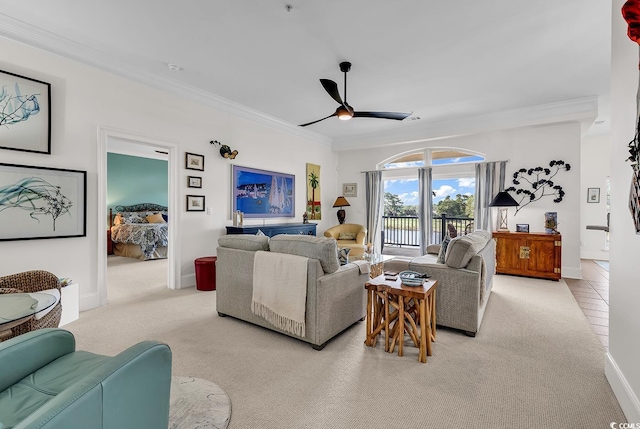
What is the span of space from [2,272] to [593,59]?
264 inches

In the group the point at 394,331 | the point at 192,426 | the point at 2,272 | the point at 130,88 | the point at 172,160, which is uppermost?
the point at 130,88

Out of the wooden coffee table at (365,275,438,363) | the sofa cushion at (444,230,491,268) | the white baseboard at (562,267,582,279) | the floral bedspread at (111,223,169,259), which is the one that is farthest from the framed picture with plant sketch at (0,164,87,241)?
the white baseboard at (562,267,582,279)

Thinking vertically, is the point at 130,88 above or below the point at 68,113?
above

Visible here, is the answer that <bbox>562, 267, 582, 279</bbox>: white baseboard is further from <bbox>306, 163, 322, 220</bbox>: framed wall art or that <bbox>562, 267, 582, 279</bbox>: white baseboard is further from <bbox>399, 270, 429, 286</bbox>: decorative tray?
<bbox>306, 163, 322, 220</bbox>: framed wall art

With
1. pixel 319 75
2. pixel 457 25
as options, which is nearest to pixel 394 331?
pixel 457 25

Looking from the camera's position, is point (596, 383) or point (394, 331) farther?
point (394, 331)

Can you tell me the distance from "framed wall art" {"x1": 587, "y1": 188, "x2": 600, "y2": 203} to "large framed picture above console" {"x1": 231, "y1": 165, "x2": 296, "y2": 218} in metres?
6.78

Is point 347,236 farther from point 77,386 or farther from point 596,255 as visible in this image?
point 77,386

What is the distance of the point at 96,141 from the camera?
136 inches

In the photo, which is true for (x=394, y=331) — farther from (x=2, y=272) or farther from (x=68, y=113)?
(x=68, y=113)

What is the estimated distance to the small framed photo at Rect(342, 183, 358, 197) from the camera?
7.44 metres

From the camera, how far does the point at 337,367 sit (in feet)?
7.30

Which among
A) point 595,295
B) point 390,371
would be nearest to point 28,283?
point 390,371

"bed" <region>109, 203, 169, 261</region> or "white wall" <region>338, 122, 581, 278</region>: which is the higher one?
"white wall" <region>338, 122, 581, 278</region>
